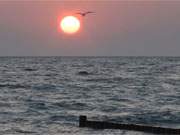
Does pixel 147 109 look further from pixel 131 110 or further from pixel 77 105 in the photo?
pixel 77 105

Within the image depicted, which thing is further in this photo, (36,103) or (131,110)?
(36,103)

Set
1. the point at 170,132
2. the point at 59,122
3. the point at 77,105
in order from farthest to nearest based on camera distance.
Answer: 1. the point at 77,105
2. the point at 59,122
3. the point at 170,132

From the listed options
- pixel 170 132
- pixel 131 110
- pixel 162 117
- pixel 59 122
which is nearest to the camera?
pixel 170 132

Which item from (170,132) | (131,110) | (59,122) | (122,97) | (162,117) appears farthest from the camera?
(122,97)

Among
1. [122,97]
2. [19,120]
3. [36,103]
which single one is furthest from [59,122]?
[122,97]

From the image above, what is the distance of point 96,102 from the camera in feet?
170

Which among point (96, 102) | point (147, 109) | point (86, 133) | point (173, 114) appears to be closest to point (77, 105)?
point (96, 102)

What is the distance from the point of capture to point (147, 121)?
39.1m

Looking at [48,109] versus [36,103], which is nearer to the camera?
[48,109]

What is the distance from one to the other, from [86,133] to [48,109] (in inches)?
511

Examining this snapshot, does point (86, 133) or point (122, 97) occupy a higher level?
point (122, 97)

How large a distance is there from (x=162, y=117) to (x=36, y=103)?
505 inches

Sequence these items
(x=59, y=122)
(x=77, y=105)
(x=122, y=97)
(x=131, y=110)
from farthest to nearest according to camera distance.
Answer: (x=122, y=97) → (x=77, y=105) → (x=131, y=110) → (x=59, y=122)

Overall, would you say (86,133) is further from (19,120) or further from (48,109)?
(48,109)
